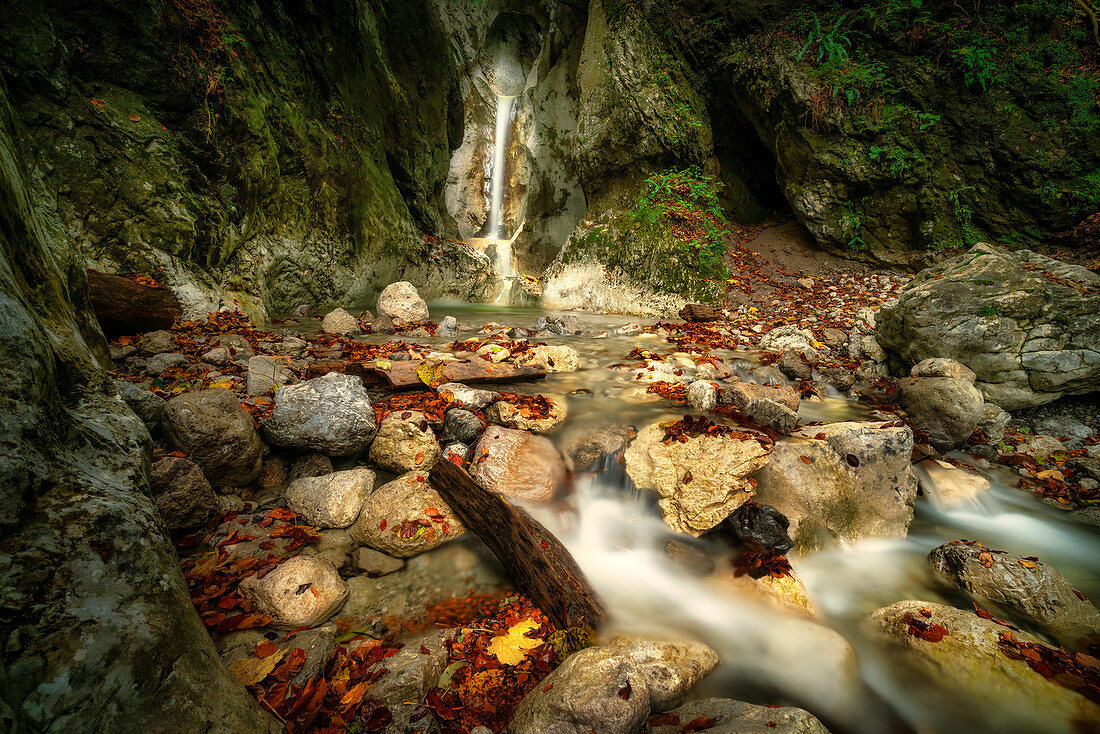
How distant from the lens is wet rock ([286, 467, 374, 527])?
8.48ft

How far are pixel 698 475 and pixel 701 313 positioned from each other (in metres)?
6.24

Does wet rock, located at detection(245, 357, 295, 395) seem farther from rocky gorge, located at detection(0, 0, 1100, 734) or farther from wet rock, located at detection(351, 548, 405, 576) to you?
wet rock, located at detection(351, 548, 405, 576)

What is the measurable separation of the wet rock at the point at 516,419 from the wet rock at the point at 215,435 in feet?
5.91

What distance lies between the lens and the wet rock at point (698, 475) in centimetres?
272

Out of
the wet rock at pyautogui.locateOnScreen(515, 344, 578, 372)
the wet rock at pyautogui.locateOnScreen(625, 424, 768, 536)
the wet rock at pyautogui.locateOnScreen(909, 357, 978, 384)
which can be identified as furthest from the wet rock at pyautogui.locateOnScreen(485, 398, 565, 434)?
the wet rock at pyautogui.locateOnScreen(909, 357, 978, 384)

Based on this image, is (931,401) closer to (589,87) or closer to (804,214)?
(804,214)

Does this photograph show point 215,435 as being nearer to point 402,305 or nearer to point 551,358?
point 551,358

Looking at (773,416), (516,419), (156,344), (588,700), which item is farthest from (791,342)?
(156,344)

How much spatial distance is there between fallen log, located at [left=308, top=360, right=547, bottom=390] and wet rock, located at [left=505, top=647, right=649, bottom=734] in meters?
2.72

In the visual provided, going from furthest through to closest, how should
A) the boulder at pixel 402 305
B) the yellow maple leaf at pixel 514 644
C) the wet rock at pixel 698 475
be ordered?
the boulder at pixel 402 305
the wet rock at pixel 698 475
the yellow maple leaf at pixel 514 644

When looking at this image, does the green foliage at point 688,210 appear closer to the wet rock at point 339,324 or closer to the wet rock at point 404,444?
the wet rock at point 339,324

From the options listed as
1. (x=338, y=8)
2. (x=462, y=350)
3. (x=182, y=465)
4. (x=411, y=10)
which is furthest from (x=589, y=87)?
(x=182, y=465)

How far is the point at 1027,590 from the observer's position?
2.24m

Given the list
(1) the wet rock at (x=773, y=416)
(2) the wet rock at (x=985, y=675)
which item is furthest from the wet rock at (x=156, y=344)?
(2) the wet rock at (x=985, y=675)
